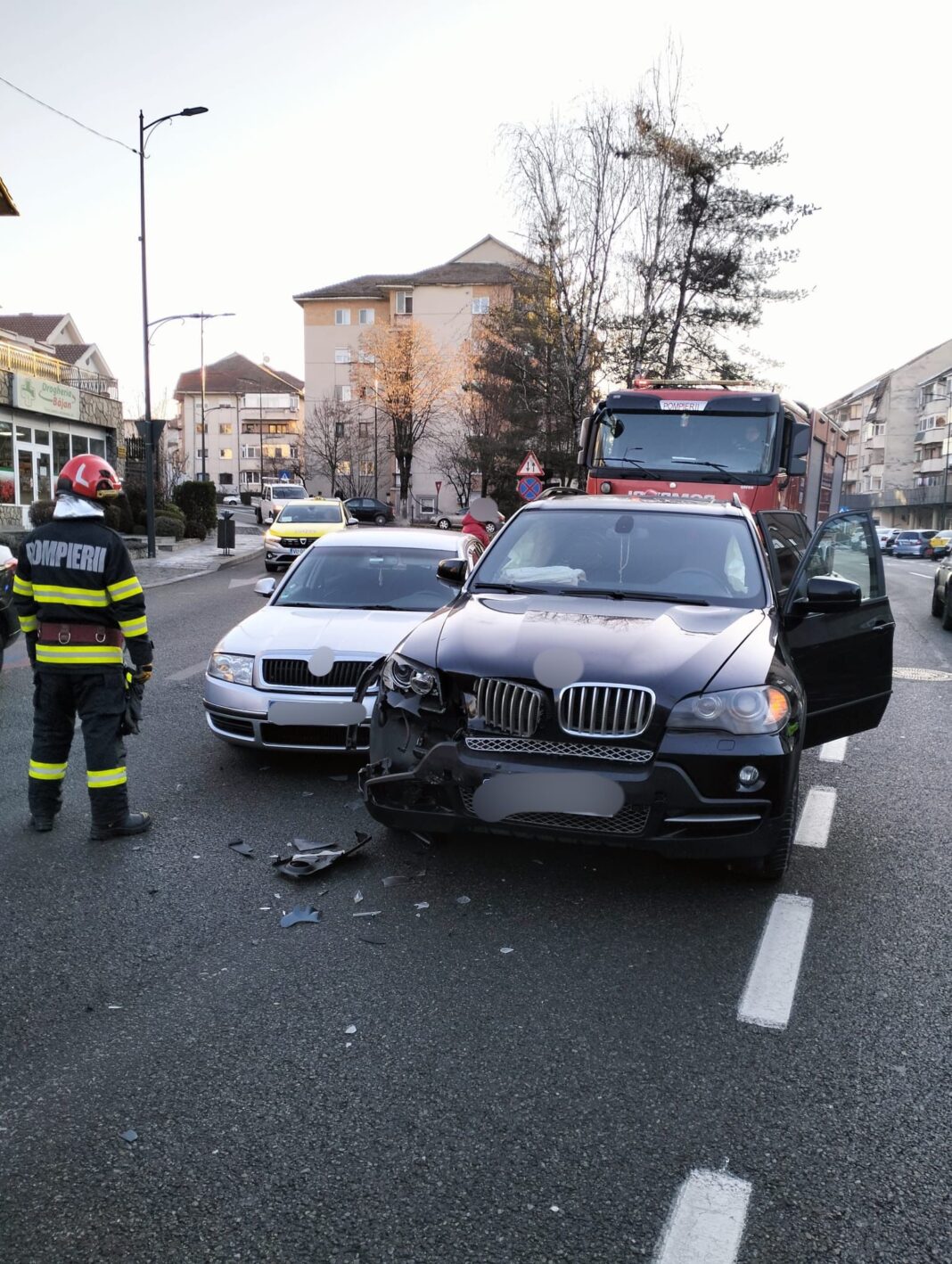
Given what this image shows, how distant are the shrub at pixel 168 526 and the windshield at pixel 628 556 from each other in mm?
27915

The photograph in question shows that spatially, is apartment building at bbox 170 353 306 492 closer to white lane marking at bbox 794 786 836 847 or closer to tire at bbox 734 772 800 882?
white lane marking at bbox 794 786 836 847

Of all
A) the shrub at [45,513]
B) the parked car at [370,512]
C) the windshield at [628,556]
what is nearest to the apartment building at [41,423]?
the shrub at [45,513]

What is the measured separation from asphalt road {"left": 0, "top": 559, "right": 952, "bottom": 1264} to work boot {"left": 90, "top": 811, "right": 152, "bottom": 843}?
10 centimetres

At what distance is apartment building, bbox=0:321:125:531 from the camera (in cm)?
3069

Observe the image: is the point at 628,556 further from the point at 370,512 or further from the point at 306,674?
the point at 370,512

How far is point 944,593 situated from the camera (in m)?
16.4

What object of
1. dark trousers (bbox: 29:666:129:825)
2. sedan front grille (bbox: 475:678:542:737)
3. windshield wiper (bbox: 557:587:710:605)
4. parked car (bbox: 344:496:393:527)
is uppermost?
windshield wiper (bbox: 557:587:710:605)

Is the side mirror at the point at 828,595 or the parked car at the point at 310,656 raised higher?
the side mirror at the point at 828,595

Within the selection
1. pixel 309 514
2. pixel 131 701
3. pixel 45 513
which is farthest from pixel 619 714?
pixel 309 514

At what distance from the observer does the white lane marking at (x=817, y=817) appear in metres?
5.43

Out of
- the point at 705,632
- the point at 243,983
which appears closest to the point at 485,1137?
the point at 243,983

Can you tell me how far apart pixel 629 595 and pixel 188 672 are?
6.12 meters

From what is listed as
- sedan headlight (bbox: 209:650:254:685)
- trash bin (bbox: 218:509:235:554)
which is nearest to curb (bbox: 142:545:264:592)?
trash bin (bbox: 218:509:235:554)

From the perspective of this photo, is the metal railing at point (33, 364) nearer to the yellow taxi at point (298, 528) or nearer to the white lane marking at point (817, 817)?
the yellow taxi at point (298, 528)
